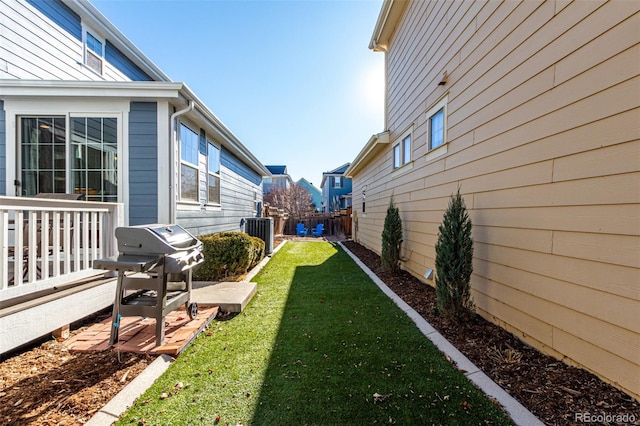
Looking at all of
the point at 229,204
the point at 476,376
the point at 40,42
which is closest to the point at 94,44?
the point at 40,42

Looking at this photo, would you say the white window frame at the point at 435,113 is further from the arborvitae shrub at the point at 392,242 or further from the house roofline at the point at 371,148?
the house roofline at the point at 371,148

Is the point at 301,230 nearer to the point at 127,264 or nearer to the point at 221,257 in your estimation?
the point at 221,257

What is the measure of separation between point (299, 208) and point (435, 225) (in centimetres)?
1928

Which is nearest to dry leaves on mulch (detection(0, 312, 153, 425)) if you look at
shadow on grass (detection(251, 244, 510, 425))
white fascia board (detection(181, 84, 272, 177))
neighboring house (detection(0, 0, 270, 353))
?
neighboring house (detection(0, 0, 270, 353))

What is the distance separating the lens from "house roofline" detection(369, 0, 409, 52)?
20.7 feet

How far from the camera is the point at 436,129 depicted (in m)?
4.81

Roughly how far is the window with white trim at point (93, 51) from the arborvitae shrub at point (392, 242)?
8.67 m

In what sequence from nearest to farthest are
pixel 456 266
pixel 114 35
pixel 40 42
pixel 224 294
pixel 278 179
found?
pixel 456 266 → pixel 224 294 → pixel 40 42 → pixel 114 35 → pixel 278 179

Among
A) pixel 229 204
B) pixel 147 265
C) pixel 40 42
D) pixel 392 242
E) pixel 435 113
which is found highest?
pixel 40 42

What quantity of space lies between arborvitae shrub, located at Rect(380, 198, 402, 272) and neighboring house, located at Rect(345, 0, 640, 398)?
124 centimetres

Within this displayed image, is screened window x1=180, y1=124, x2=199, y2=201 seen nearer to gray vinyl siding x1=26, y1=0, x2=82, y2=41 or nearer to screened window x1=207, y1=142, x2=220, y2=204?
screened window x1=207, y1=142, x2=220, y2=204

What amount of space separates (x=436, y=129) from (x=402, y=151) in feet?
5.52

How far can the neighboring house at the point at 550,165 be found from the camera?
184 centimetres

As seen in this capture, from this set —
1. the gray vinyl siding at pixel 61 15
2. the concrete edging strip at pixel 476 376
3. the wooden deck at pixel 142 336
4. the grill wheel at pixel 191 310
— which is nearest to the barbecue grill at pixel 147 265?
the wooden deck at pixel 142 336
